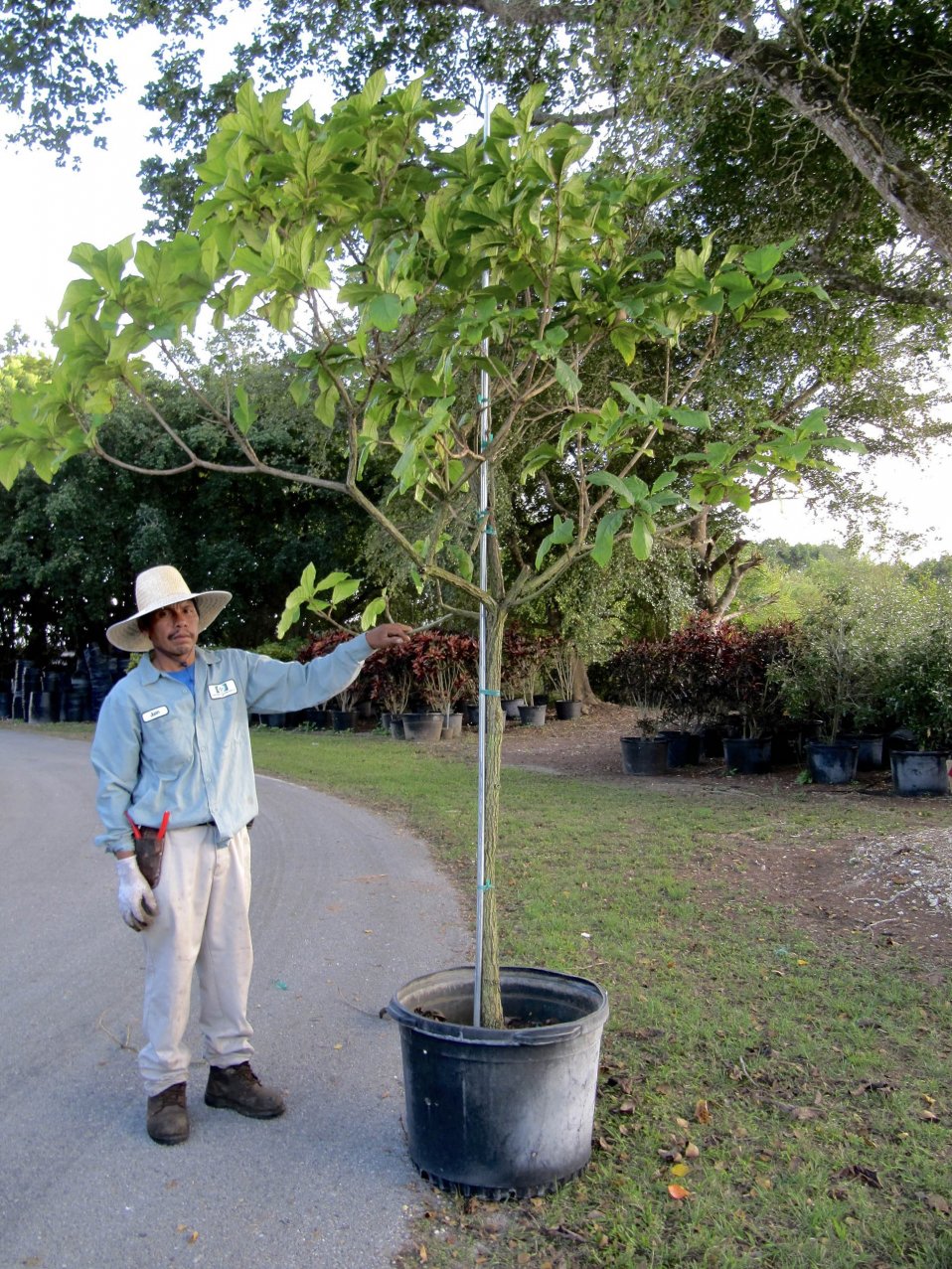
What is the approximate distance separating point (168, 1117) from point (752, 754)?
34.2ft

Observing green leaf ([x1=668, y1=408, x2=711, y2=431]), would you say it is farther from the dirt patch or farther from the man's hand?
the dirt patch

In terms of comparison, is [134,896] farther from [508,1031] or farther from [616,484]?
[616,484]

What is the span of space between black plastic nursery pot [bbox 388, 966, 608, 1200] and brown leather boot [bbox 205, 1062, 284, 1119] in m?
0.69

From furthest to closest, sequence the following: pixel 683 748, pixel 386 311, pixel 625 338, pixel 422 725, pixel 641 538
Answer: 1. pixel 422 725
2. pixel 683 748
3. pixel 625 338
4. pixel 641 538
5. pixel 386 311

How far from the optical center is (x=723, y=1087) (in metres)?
3.99

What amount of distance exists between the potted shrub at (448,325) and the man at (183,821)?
71cm

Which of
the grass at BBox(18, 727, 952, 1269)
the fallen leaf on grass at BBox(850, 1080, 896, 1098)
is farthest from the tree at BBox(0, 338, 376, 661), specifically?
the fallen leaf on grass at BBox(850, 1080, 896, 1098)

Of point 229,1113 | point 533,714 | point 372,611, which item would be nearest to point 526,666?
point 533,714

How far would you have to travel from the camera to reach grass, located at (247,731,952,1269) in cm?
300

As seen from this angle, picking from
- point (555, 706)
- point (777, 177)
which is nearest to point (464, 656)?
point (555, 706)

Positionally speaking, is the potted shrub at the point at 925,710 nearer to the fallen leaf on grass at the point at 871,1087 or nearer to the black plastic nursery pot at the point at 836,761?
the black plastic nursery pot at the point at 836,761

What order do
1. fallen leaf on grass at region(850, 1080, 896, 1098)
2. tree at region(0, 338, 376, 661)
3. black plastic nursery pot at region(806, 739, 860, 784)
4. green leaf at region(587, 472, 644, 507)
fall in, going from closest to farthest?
green leaf at region(587, 472, 644, 507) < fallen leaf on grass at region(850, 1080, 896, 1098) < black plastic nursery pot at region(806, 739, 860, 784) < tree at region(0, 338, 376, 661)

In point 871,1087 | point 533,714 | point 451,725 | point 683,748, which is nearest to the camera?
point 871,1087

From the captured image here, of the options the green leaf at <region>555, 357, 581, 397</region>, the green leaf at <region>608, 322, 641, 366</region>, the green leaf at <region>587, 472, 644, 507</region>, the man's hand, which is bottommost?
the man's hand
